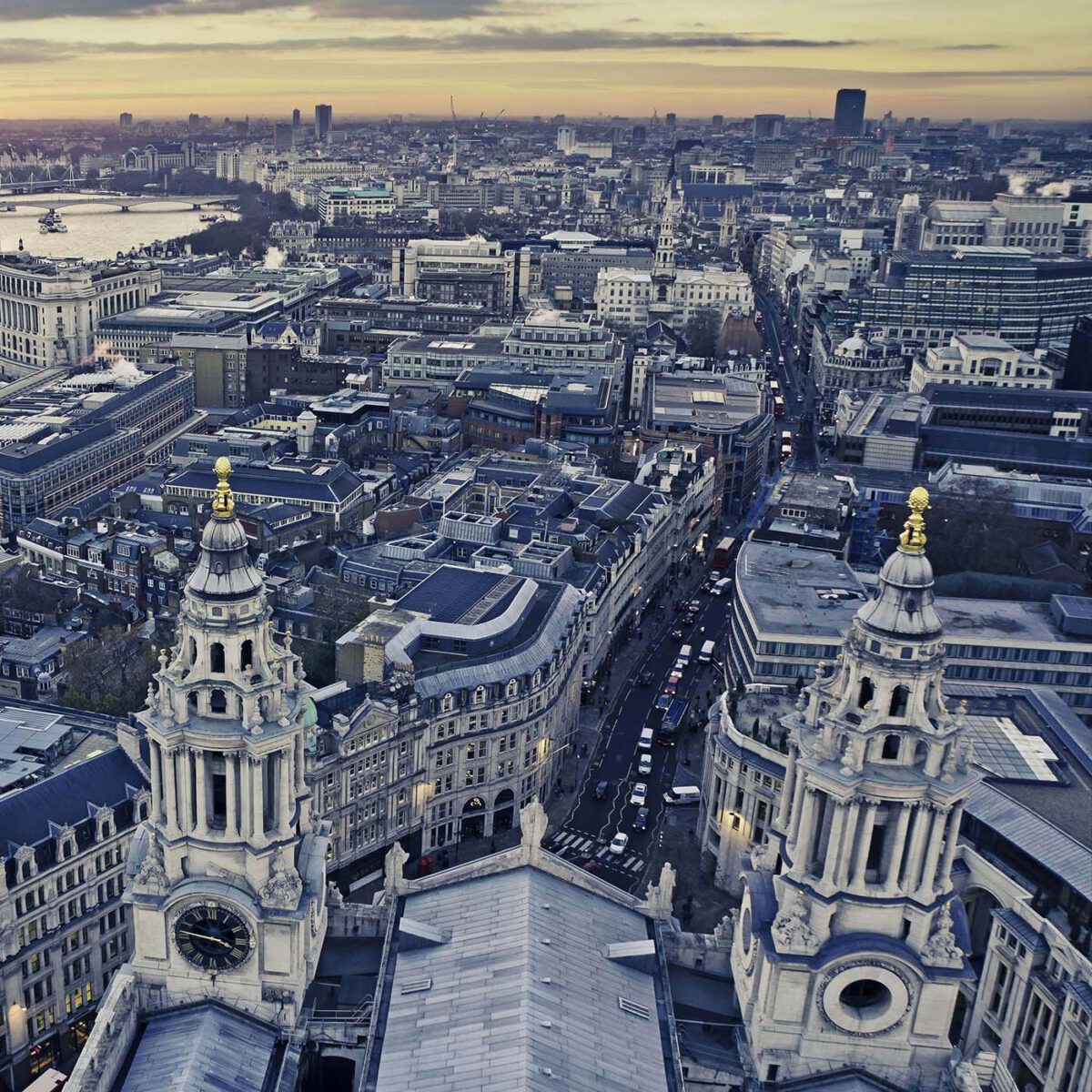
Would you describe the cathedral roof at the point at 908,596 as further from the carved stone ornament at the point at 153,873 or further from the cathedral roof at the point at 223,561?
the carved stone ornament at the point at 153,873

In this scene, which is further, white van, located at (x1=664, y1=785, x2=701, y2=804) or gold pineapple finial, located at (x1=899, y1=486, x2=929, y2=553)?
white van, located at (x1=664, y1=785, x2=701, y2=804)

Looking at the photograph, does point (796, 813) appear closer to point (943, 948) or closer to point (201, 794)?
point (943, 948)

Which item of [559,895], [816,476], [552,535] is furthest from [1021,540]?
[559,895]

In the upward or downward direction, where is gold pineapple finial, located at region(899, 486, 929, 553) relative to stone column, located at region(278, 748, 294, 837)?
upward

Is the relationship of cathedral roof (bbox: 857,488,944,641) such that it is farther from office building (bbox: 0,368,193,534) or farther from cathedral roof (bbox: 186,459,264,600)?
office building (bbox: 0,368,193,534)

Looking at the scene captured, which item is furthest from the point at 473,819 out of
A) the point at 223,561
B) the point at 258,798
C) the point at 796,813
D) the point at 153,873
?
the point at 223,561

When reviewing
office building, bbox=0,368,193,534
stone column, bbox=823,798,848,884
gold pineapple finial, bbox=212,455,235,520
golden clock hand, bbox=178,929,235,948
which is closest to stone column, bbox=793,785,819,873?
stone column, bbox=823,798,848,884

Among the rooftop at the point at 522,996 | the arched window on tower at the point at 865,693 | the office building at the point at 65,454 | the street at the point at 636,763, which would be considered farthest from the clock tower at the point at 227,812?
the office building at the point at 65,454
